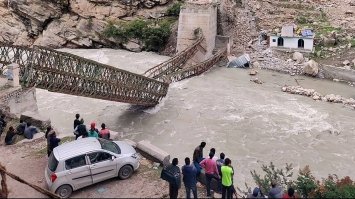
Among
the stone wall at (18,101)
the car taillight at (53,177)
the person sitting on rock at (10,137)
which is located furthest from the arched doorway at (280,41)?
the car taillight at (53,177)

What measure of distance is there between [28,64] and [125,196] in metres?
9.55

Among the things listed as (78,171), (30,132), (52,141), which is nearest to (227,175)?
(78,171)

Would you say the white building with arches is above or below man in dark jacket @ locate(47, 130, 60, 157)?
above

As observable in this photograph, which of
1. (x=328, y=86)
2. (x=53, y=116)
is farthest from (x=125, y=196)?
(x=328, y=86)

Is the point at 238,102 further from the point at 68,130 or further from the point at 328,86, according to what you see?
the point at 68,130

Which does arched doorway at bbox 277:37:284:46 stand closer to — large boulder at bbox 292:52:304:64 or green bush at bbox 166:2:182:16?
large boulder at bbox 292:52:304:64

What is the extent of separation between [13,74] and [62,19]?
25.3 meters

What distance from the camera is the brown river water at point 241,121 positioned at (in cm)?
2068

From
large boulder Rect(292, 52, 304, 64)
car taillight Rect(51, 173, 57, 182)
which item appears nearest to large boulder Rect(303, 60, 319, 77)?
large boulder Rect(292, 52, 304, 64)

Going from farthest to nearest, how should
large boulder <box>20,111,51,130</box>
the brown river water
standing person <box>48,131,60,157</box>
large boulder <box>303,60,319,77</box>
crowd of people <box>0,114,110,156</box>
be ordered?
large boulder <box>303,60,319,77</box>
the brown river water
large boulder <box>20,111,51,130</box>
crowd of people <box>0,114,110,156</box>
standing person <box>48,131,60,157</box>

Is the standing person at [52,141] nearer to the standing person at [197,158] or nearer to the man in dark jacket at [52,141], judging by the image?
the man in dark jacket at [52,141]

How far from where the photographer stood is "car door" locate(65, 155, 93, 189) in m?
12.4

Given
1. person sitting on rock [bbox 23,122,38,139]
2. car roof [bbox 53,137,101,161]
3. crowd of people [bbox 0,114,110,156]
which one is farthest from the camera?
person sitting on rock [bbox 23,122,38,139]

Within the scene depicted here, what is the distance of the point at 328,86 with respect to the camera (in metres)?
30.8
